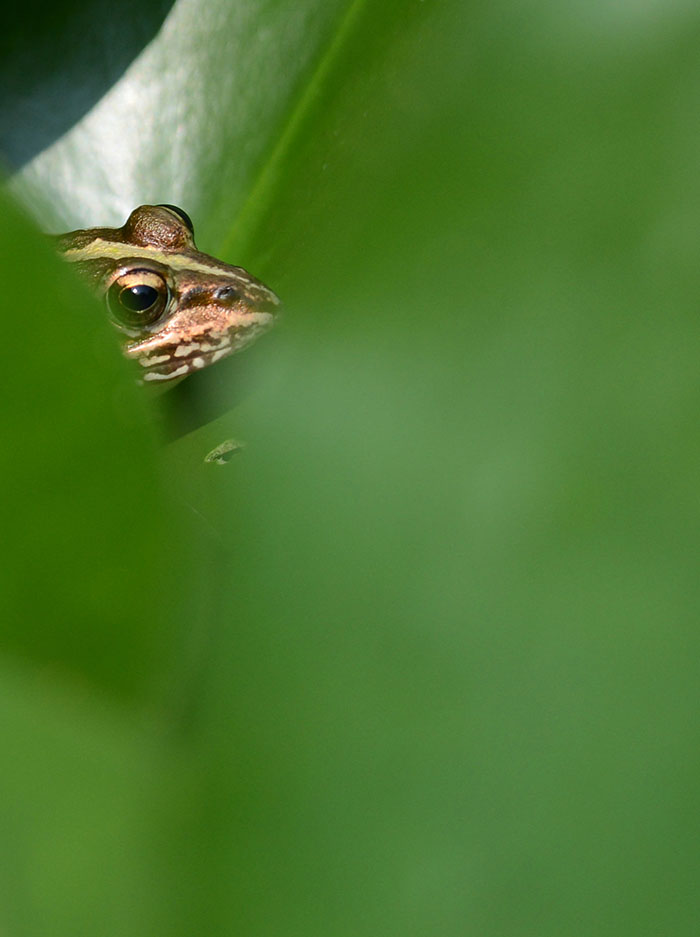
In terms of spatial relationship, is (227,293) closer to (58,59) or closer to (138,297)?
(138,297)

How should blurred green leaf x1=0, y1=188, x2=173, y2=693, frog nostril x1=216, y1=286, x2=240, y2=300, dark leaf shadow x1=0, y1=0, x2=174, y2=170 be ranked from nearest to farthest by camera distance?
blurred green leaf x1=0, y1=188, x2=173, y2=693, dark leaf shadow x1=0, y1=0, x2=174, y2=170, frog nostril x1=216, y1=286, x2=240, y2=300

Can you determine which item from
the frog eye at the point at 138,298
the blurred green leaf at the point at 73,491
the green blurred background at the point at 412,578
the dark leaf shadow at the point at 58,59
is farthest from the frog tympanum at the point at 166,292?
the blurred green leaf at the point at 73,491

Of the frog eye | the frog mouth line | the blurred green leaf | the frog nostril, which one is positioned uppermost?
the blurred green leaf

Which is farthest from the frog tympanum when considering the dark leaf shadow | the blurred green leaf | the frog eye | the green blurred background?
the blurred green leaf

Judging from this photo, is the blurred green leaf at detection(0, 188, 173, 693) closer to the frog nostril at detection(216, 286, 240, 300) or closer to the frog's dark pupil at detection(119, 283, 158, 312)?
the frog nostril at detection(216, 286, 240, 300)

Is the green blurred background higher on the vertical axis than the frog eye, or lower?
higher

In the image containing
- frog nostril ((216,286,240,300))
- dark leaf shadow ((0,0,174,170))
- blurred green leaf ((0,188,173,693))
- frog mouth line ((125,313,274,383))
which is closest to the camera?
blurred green leaf ((0,188,173,693))

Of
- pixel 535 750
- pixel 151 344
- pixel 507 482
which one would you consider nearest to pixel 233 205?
pixel 151 344

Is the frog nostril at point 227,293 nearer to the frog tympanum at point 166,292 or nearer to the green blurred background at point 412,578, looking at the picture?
Result: the frog tympanum at point 166,292
